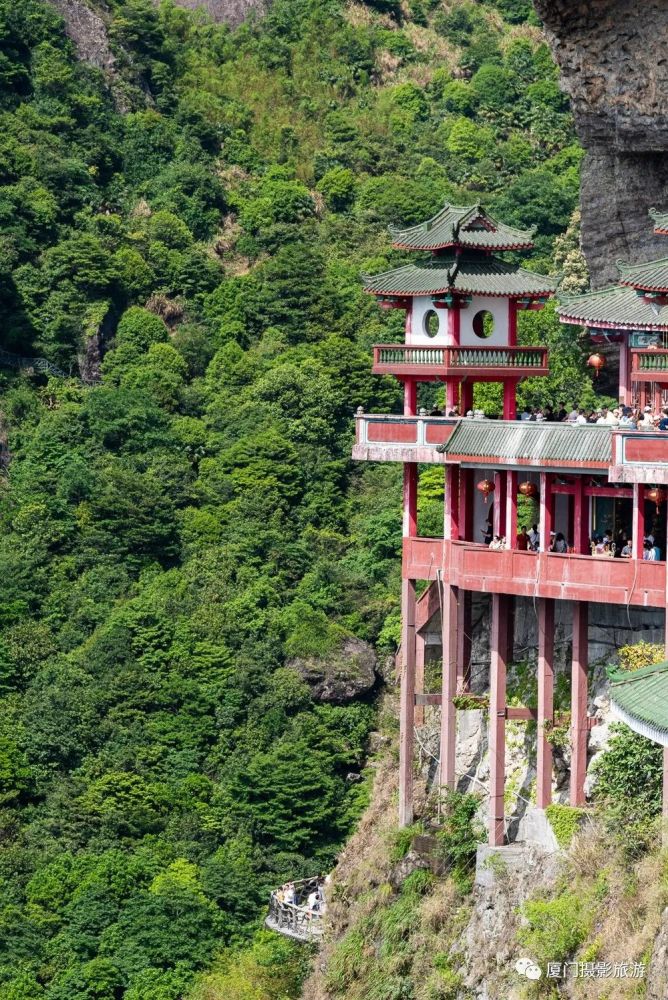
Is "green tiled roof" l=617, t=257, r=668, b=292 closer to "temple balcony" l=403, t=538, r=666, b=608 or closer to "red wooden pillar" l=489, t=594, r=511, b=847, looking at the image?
"temple balcony" l=403, t=538, r=666, b=608

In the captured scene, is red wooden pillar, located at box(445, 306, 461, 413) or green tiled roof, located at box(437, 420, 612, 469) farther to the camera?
red wooden pillar, located at box(445, 306, 461, 413)

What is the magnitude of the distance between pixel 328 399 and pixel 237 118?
1117 inches

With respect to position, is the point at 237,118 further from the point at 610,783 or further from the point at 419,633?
the point at 610,783

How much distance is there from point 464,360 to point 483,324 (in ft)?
3.99

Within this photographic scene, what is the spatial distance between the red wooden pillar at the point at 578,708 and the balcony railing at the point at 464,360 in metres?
6.29

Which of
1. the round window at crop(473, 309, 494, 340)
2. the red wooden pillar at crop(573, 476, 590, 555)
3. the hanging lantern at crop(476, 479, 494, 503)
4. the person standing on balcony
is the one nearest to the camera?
the red wooden pillar at crop(573, 476, 590, 555)

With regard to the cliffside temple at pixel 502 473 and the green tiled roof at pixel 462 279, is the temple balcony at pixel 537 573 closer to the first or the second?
the cliffside temple at pixel 502 473

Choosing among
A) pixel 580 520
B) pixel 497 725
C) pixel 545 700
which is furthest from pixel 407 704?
pixel 580 520

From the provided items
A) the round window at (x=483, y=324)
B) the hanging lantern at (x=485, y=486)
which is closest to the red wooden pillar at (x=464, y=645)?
the hanging lantern at (x=485, y=486)

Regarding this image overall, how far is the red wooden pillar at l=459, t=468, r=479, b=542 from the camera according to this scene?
49906mm

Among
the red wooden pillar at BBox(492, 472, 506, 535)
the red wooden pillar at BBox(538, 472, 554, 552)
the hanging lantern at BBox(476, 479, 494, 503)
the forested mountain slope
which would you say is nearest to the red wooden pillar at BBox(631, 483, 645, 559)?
the red wooden pillar at BBox(538, 472, 554, 552)

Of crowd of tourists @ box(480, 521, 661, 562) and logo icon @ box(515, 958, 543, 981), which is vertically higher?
crowd of tourists @ box(480, 521, 661, 562)

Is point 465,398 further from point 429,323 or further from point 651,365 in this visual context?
point 651,365

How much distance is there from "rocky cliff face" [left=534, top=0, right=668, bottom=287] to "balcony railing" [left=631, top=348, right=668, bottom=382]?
690 cm
